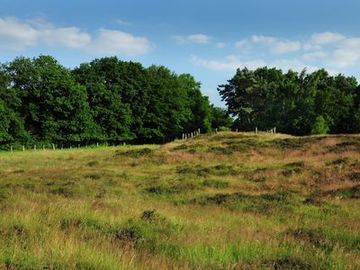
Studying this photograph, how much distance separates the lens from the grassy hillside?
758cm

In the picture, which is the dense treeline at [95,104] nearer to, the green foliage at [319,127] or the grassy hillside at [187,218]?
the green foliage at [319,127]

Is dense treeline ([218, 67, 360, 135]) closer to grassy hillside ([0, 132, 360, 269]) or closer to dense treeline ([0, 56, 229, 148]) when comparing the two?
dense treeline ([0, 56, 229, 148])

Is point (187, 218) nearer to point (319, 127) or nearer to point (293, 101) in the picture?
point (319, 127)

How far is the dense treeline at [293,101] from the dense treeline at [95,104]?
8469 millimetres

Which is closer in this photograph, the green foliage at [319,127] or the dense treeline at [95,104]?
the green foliage at [319,127]

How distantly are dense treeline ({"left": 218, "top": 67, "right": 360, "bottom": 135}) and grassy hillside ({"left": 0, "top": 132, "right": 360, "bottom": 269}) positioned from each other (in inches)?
2290

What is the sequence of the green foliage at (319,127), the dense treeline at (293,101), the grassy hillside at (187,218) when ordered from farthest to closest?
the dense treeline at (293,101)
the green foliage at (319,127)
the grassy hillside at (187,218)

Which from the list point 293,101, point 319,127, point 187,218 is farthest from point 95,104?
point 187,218

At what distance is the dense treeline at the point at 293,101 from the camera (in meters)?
96.8

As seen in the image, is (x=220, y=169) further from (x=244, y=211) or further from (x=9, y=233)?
(x=9, y=233)

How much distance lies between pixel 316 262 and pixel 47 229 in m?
4.50

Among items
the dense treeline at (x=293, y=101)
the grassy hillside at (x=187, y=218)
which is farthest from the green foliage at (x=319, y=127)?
the grassy hillside at (x=187, y=218)

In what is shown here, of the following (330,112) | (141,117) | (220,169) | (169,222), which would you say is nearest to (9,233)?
(169,222)

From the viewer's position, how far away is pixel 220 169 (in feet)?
112
